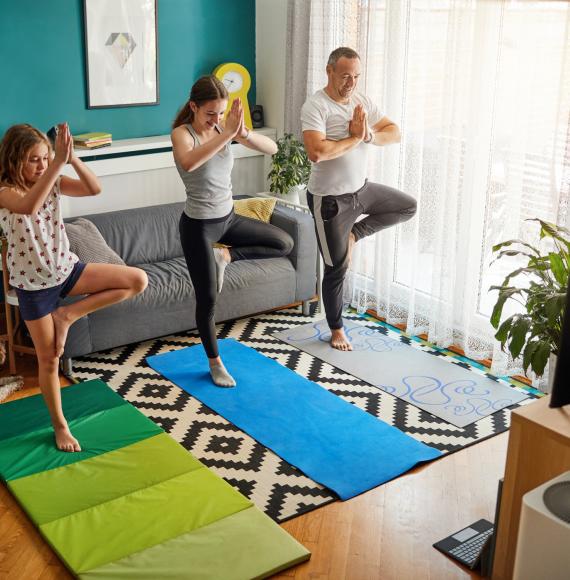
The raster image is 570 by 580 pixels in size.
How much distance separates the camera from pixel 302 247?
17.0ft

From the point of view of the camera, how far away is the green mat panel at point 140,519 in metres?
3.01

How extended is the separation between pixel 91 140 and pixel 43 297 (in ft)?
6.52

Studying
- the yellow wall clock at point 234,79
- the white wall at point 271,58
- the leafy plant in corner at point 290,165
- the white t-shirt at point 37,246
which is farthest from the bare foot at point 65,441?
the white wall at point 271,58

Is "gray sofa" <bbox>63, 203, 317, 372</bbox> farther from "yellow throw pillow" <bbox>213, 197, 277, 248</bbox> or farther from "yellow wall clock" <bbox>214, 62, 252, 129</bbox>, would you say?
"yellow wall clock" <bbox>214, 62, 252, 129</bbox>

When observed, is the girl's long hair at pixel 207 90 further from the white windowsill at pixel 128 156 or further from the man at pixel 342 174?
the white windowsill at pixel 128 156

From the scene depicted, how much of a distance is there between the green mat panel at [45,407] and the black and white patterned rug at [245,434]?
0.35ft

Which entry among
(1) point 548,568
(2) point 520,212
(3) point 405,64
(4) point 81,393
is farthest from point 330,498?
(3) point 405,64

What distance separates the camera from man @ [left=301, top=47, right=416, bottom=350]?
13.8ft

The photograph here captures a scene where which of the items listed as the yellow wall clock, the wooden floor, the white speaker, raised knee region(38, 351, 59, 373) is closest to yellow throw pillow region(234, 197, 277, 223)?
the yellow wall clock

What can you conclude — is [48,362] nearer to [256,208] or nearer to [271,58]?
[256,208]

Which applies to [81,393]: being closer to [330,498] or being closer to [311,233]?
[330,498]

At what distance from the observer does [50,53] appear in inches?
201

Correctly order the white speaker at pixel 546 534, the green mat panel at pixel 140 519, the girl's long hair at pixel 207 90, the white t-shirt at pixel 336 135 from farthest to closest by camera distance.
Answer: the white t-shirt at pixel 336 135 < the girl's long hair at pixel 207 90 < the green mat panel at pixel 140 519 < the white speaker at pixel 546 534

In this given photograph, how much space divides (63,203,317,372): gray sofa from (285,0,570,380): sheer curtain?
0.46 m
